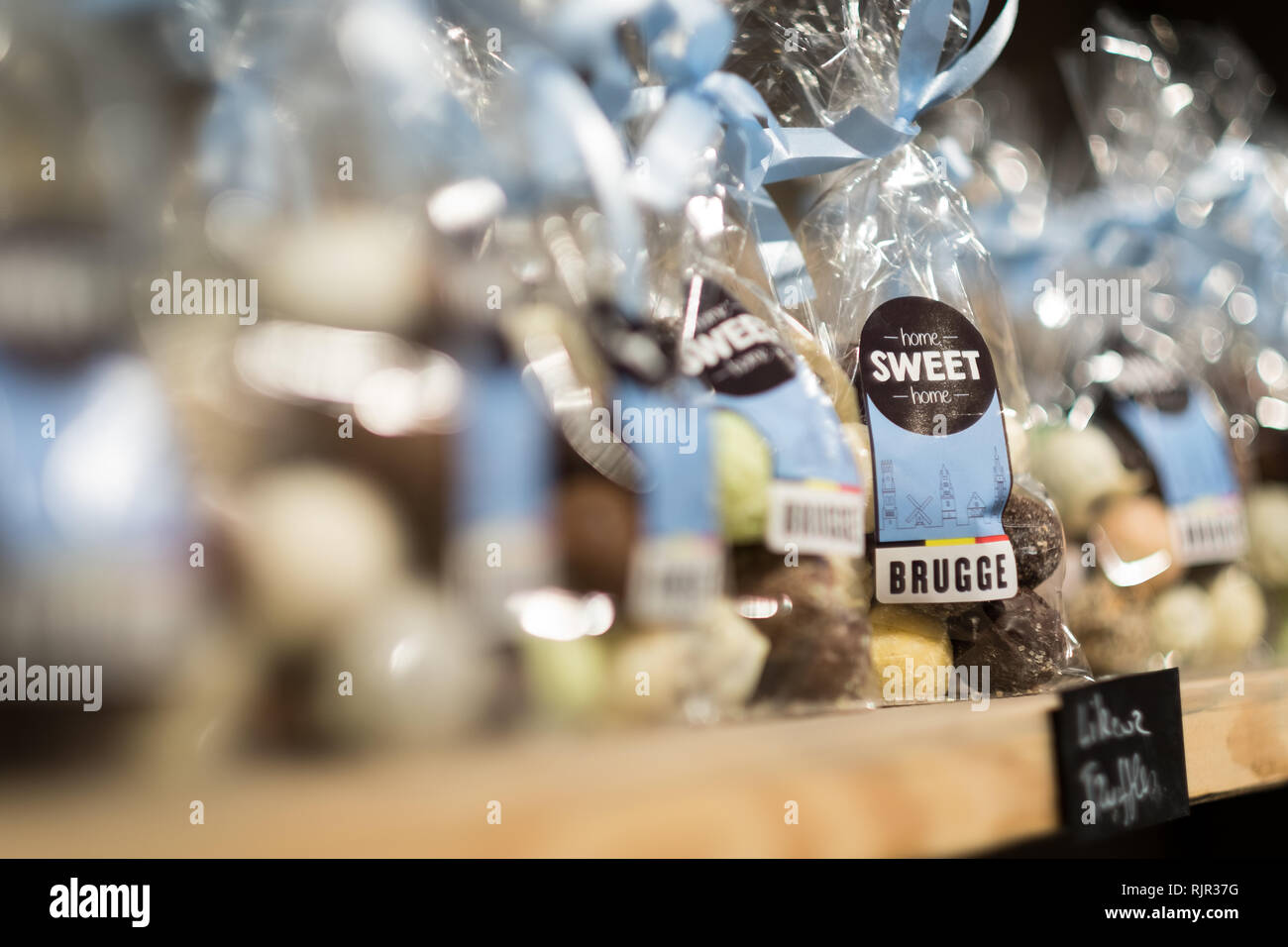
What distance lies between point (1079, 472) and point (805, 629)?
0.41 metres

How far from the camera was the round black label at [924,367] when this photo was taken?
62 centimetres

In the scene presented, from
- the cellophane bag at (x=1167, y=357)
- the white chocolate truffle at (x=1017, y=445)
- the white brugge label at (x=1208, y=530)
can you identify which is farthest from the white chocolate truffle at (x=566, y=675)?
the white brugge label at (x=1208, y=530)

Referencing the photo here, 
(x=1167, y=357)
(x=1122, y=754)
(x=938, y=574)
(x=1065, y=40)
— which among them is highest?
(x=1065, y=40)

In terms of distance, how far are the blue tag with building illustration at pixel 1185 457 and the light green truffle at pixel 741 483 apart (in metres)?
0.46

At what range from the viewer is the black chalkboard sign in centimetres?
53

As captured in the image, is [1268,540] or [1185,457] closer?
[1185,457]

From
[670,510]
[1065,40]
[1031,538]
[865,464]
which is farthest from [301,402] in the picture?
[1065,40]

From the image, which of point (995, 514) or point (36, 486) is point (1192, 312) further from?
point (36, 486)

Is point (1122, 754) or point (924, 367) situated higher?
point (924, 367)

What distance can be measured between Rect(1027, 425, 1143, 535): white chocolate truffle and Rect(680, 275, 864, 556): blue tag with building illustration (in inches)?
12.2

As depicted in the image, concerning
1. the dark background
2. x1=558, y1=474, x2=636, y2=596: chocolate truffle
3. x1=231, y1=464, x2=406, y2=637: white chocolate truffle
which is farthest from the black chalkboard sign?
the dark background

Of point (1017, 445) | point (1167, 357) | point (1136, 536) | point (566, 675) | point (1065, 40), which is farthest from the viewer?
point (1065, 40)

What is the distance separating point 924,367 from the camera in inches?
24.9

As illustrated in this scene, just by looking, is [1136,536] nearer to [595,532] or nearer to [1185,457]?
[1185,457]
